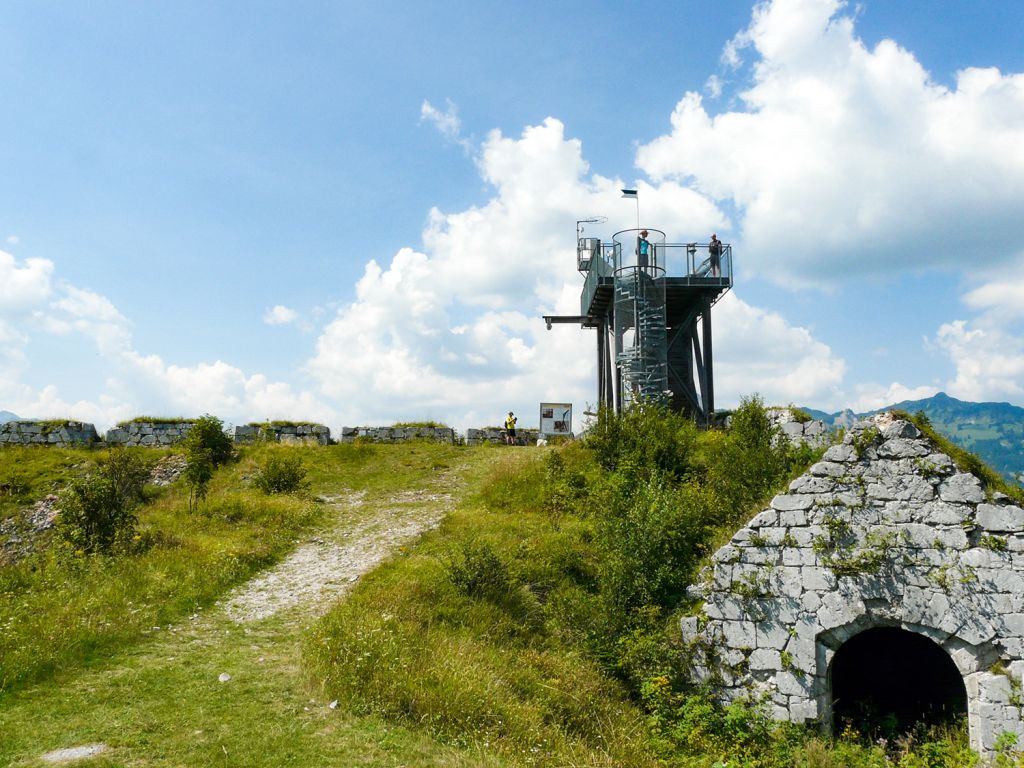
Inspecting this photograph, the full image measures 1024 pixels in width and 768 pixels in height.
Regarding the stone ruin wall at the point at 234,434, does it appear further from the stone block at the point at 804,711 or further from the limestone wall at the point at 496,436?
the stone block at the point at 804,711

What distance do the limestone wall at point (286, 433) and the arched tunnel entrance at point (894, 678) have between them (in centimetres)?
1937

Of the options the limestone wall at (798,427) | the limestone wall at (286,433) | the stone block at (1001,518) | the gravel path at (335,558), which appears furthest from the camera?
the limestone wall at (286,433)

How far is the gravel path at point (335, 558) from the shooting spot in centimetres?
1089

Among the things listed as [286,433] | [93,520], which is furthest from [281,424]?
[93,520]

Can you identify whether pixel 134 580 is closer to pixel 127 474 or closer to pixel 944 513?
pixel 127 474

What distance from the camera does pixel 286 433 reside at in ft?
85.0

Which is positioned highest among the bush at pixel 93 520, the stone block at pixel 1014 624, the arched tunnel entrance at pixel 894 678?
the bush at pixel 93 520

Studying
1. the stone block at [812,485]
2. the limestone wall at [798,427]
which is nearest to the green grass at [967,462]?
the stone block at [812,485]

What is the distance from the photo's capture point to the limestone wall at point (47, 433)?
924 inches

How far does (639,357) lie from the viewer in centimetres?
2294

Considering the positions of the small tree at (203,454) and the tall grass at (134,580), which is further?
the small tree at (203,454)

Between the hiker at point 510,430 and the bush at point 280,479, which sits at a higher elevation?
the hiker at point 510,430

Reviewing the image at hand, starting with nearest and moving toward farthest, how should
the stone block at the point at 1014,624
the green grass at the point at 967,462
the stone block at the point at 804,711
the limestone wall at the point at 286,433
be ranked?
the stone block at the point at 1014,624 → the stone block at the point at 804,711 → the green grass at the point at 967,462 → the limestone wall at the point at 286,433

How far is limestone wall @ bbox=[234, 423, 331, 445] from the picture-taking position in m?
25.3
